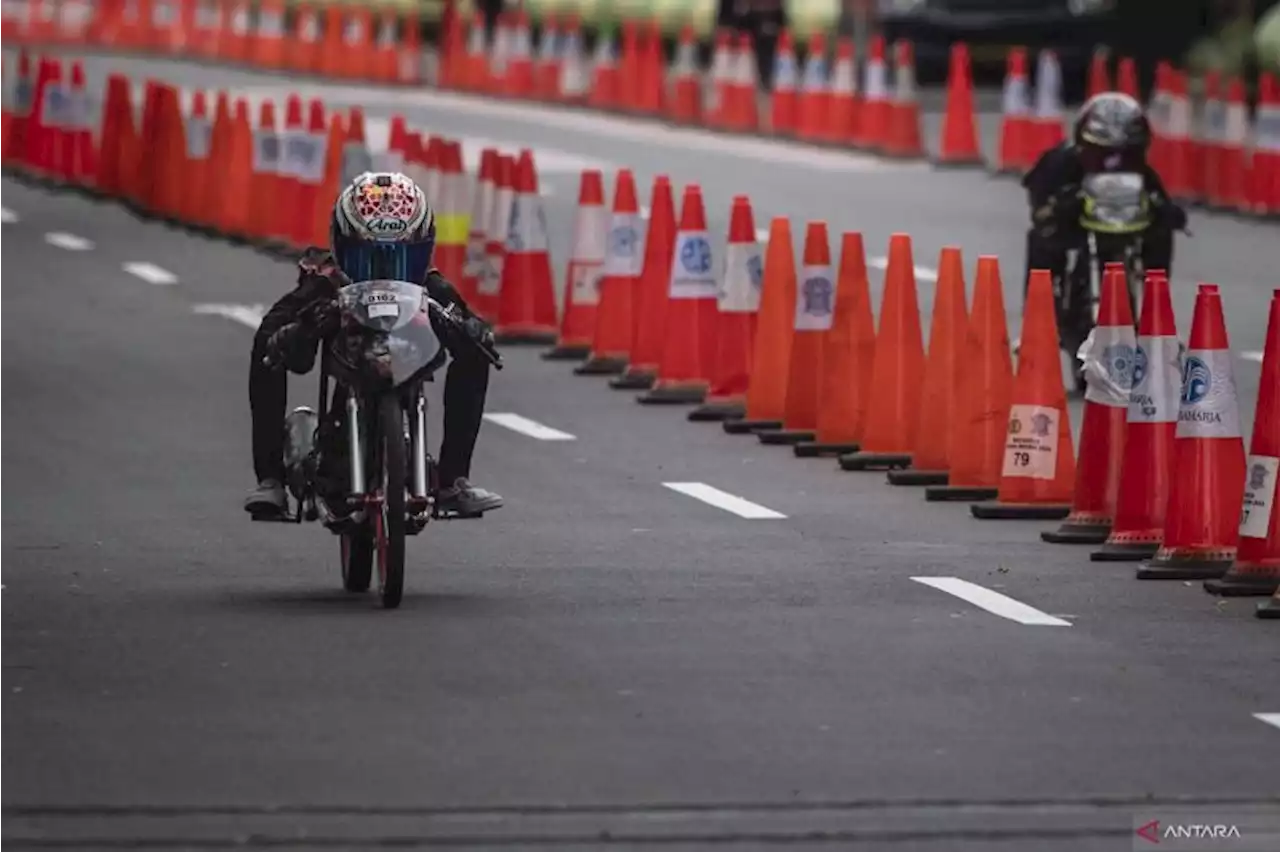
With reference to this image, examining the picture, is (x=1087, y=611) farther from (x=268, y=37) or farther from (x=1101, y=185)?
(x=268, y=37)

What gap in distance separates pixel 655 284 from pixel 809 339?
1.98m

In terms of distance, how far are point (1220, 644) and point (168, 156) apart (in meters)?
18.1

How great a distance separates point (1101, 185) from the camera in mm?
18812

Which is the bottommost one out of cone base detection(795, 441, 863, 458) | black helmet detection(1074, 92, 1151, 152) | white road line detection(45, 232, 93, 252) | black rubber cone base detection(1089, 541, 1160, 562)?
white road line detection(45, 232, 93, 252)

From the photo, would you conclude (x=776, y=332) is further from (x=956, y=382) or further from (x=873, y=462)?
(x=956, y=382)

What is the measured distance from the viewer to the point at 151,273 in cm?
2514

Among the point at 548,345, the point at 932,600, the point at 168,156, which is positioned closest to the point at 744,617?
the point at 932,600

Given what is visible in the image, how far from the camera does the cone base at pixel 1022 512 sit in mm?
14695

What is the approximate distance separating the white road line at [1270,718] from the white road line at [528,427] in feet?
23.6

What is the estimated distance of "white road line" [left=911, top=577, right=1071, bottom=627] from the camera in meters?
12.0

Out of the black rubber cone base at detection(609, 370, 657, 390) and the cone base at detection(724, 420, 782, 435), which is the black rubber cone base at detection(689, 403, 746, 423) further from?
the black rubber cone base at detection(609, 370, 657, 390)

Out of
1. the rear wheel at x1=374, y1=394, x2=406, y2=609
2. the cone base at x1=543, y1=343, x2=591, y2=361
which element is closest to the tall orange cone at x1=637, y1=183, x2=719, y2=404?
the cone base at x1=543, y1=343, x2=591, y2=361

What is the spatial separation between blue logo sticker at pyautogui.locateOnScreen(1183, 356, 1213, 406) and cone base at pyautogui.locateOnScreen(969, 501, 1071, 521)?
1678mm

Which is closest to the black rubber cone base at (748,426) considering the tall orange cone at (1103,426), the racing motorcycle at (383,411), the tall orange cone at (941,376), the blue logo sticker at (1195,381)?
the tall orange cone at (941,376)
